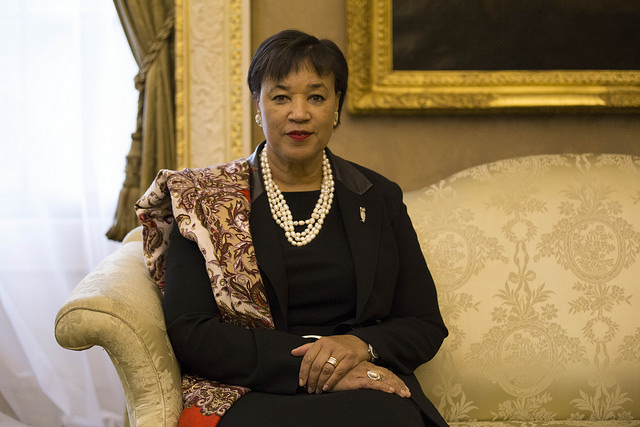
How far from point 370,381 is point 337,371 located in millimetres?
83

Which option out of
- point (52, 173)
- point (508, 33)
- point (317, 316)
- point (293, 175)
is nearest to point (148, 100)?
point (52, 173)

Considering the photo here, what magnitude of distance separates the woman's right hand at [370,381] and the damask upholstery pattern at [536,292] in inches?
15.8

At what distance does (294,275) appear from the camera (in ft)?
5.94

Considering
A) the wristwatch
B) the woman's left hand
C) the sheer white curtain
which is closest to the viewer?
the woman's left hand

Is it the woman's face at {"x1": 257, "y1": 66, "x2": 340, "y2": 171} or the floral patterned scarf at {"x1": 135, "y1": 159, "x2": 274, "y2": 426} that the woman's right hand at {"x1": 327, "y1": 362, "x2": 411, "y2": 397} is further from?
the woman's face at {"x1": 257, "y1": 66, "x2": 340, "y2": 171}

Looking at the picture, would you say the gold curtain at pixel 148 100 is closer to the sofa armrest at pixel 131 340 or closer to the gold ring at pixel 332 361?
the sofa armrest at pixel 131 340

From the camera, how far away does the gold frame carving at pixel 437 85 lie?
265 cm

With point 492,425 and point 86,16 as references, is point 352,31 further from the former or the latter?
point 492,425

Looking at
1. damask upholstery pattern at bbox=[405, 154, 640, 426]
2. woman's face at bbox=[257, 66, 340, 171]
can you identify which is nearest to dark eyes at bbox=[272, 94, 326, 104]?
woman's face at bbox=[257, 66, 340, 171]

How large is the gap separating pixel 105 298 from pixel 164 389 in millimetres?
250

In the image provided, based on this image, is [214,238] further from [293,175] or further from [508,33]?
[508,33]

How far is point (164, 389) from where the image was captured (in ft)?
5.09

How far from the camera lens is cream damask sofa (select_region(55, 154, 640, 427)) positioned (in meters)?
2.04

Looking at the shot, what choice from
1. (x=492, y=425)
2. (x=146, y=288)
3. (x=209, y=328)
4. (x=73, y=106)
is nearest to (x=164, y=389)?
(x=209, y=328)
